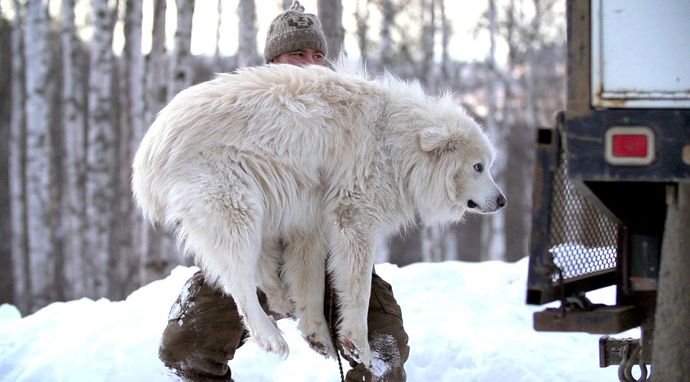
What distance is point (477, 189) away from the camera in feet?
16.1

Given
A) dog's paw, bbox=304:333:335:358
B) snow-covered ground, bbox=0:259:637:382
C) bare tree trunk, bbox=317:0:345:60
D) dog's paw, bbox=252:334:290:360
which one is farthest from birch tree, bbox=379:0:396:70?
dog's paw, bbox=252:334:290:360

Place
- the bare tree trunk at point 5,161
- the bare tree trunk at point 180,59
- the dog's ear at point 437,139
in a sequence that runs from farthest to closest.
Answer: the bare tree trunk at point 5,161 < the bare tree trunk at point 180,59 < the dog's ear at point 437,139

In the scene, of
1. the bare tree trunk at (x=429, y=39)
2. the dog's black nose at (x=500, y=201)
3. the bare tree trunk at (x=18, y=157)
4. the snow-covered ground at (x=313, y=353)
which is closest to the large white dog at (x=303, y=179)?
the dog's black nose at (x=500, y=201)

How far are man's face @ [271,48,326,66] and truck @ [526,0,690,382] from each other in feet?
7.70

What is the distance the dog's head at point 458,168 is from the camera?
4.72 meters

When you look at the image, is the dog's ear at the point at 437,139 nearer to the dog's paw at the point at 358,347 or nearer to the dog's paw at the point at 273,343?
the dog's paw at the point at 358,347

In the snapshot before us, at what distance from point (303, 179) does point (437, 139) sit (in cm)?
76

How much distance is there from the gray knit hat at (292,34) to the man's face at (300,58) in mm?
23

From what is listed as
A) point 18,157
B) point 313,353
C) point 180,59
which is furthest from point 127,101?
point 313,353

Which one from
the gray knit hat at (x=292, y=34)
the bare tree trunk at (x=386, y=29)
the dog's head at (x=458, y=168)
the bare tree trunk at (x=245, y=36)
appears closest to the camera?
the dog's head at (x=458, y=168)

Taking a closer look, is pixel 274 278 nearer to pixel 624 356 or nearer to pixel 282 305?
pixel 282 305

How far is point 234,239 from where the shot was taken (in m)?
4.15

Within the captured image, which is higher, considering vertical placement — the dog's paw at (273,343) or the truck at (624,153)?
Result: the truck at (624,153)

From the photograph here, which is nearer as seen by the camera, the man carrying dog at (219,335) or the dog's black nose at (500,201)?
the man carrying dog at (219,335)
